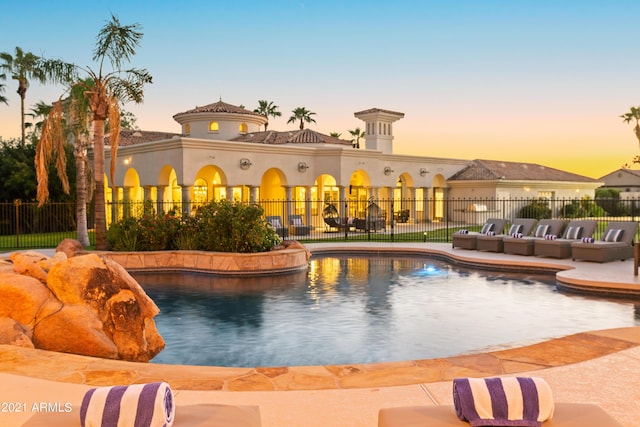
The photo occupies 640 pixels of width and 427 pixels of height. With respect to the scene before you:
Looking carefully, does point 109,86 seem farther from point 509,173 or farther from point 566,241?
point 509,173

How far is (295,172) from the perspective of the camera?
30906 mm

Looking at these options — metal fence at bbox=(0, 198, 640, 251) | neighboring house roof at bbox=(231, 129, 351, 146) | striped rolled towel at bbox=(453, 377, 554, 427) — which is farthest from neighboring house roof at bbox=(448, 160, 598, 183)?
striped rolled towel at bbox=(453, 377, 554, 427)

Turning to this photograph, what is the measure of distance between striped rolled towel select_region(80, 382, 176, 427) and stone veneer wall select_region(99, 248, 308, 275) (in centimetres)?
1216

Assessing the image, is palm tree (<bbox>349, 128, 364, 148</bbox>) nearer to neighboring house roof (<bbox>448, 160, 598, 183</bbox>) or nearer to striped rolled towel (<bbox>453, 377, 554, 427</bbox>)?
neighboring house roof (<bbox>448, 160, 598, 183</bbox>)

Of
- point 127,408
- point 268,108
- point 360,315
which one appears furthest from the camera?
point 268,108

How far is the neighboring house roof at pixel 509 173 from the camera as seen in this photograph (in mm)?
39075

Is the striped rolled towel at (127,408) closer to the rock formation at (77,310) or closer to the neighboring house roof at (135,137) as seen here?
the rock formation at (77,310)

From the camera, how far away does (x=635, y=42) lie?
2572 centimetres

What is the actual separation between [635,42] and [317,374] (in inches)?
1072

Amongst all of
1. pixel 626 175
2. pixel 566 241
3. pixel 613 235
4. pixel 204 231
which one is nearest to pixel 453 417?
pixel 204 231

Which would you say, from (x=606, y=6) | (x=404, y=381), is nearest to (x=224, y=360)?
(x=404, y=381)

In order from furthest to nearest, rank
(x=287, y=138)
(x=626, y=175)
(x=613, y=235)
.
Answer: (x=626, y=175) < (x=287, y=138) < (x=613, y=235)

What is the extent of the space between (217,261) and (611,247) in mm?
10984

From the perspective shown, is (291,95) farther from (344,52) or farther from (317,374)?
(317,374)
